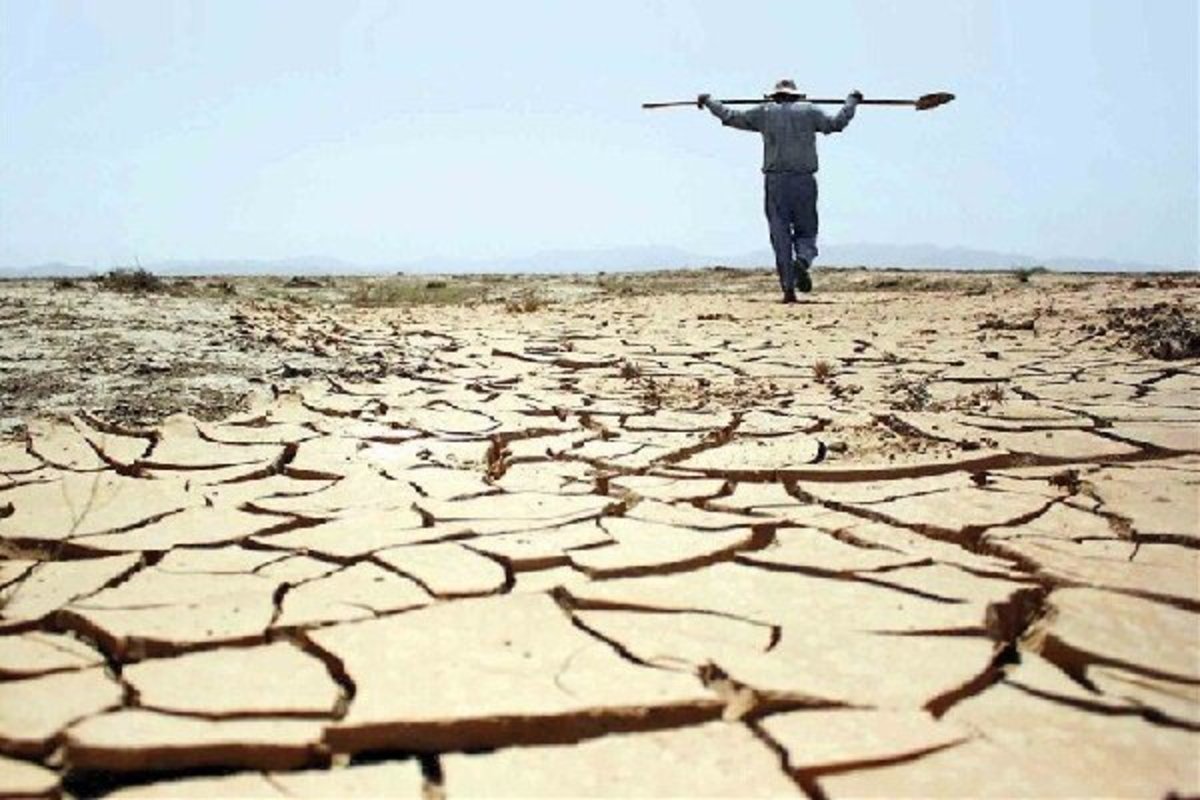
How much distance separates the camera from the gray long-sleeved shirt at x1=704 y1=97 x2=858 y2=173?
7344 millimetres

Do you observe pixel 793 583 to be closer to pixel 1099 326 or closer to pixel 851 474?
pixel 851 474

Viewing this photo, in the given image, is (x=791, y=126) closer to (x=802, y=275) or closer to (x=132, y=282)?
(x=802, y=275)

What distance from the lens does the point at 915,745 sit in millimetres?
1303

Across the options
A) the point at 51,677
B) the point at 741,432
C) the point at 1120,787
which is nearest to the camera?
the point at 1120,787

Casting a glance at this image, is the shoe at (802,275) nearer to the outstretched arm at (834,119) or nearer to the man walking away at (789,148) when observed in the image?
the man walking away at (789,148)

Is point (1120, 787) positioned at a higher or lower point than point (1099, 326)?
lower

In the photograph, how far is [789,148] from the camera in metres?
7.41

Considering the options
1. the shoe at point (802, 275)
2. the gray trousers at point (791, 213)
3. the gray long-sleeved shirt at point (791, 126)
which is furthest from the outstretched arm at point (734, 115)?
the shoe at point (802, 275)

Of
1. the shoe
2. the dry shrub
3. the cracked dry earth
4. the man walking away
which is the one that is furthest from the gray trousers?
the dry shrub

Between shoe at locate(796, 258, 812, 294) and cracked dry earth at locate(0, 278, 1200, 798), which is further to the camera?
shoe at locate(796, 258, 812, 294)

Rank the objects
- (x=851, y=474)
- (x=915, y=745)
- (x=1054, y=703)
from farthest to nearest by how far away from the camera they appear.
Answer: (x=851, y=474)
(x=1054, y=703)
(x=915, y=745)

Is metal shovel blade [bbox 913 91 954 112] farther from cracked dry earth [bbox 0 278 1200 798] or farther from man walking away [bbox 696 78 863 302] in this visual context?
cracked dry earth [bbox 0 278 1200 798]


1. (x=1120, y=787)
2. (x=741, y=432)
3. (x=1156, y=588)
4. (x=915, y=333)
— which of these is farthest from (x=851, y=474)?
(x=915, y=333)

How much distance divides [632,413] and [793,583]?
1810mm
